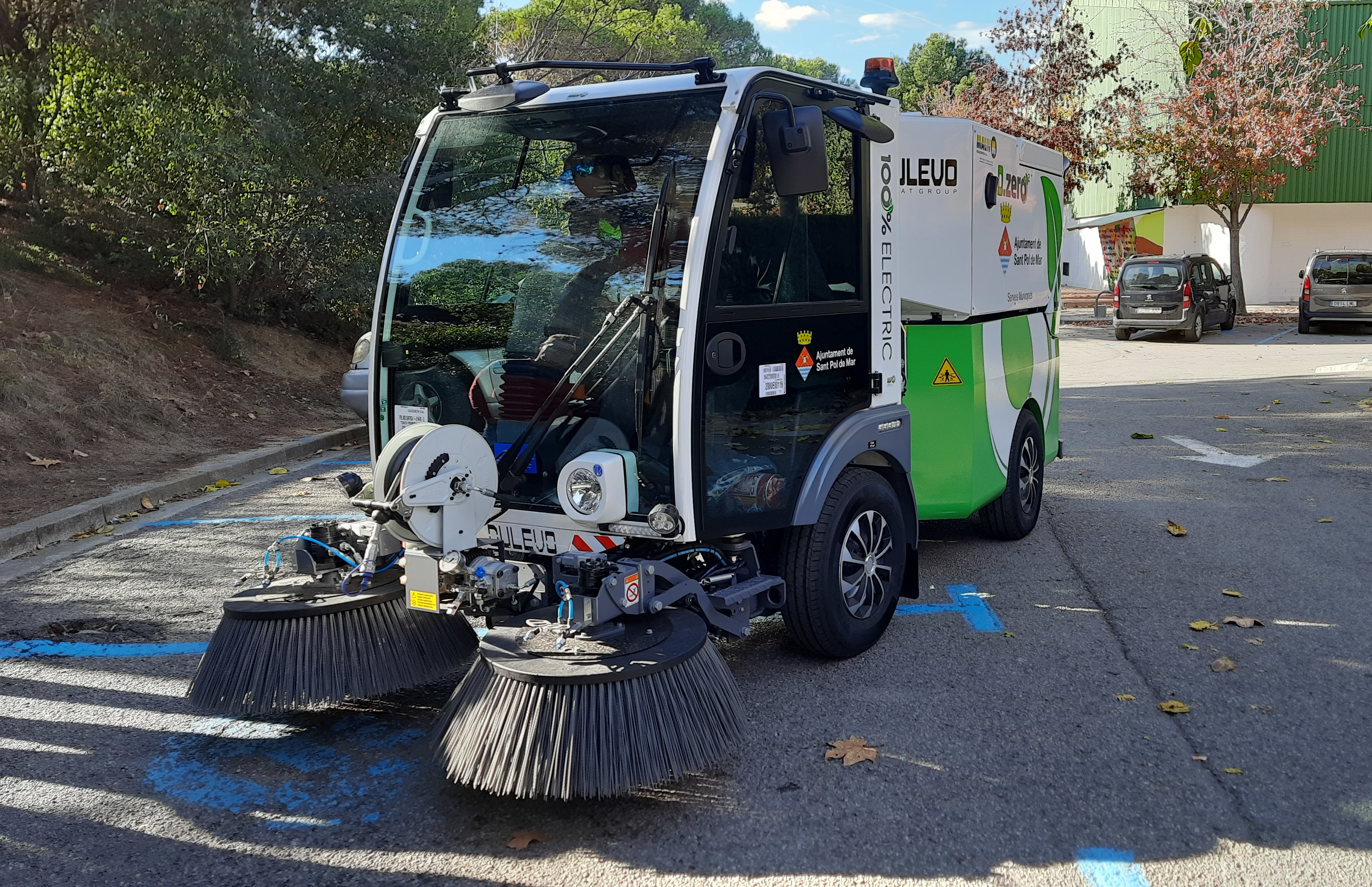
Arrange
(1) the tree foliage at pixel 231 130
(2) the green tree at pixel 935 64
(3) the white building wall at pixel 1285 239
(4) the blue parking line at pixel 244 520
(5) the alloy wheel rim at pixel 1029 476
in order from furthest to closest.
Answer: (2) the green tree at pixel 935 64, (3) the white building wall at pixel 1285 239, (1) the tree foliage at pixel 231 130, (4) the blue parking line at pixel 244 520, (5) the alloy wheel rim at pixel 1029 476

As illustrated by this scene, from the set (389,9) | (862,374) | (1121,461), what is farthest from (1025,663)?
(389,9)

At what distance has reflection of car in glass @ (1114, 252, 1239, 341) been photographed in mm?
23562

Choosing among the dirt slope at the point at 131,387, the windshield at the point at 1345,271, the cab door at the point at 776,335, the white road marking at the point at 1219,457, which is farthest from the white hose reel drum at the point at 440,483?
the windshield at the point at 1345,271

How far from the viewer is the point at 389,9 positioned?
14586 millimetres

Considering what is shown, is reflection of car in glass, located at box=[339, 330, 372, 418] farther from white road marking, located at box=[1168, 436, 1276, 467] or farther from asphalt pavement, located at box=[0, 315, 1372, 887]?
white road marking, located at box=[1168, 436, 1276, 467]

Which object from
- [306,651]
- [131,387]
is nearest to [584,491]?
[306,651]

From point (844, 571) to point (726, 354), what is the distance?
50.6 inches

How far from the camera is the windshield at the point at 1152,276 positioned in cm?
2366

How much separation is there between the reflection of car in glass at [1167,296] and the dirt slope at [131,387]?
52.8 ft

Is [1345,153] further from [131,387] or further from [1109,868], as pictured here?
[1109,868]

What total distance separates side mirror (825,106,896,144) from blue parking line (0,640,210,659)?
370 centimetres

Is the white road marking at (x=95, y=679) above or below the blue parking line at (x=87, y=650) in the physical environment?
below

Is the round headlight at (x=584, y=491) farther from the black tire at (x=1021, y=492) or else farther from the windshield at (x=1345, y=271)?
the windshield at (x=1345, y=271)

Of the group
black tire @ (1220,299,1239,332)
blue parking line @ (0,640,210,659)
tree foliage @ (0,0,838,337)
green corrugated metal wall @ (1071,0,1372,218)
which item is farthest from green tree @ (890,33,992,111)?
blue parking line @ (0,640,210,659)
